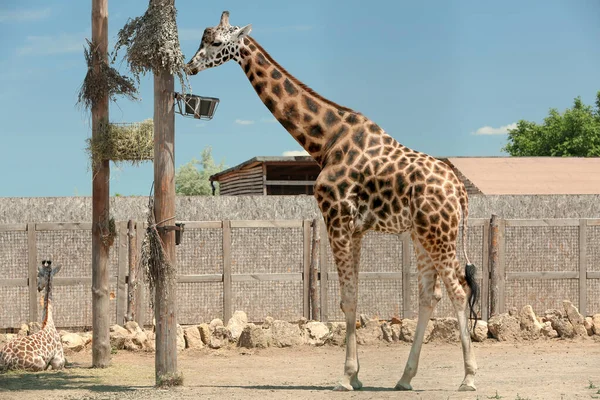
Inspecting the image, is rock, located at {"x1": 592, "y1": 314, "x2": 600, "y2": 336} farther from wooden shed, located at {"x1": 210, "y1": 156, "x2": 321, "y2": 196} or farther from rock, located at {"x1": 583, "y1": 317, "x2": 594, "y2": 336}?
wooden shed, located at {"x1": 210, "y1": 156, "x2": 321, "y2": 196}

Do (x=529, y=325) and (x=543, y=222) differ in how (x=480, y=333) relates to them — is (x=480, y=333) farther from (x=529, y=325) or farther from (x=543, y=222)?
(x=543, y=222)

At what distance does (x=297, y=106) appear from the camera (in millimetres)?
9289

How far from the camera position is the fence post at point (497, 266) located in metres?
14.4

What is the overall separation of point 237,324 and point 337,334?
1508 mm

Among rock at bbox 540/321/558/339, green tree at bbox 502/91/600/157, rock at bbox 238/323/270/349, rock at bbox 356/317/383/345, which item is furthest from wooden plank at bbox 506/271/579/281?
green tree at bbox 502/91/600/157

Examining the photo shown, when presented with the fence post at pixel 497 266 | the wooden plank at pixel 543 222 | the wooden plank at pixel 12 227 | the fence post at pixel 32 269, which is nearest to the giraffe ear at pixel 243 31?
the fence post at pixel 32 269

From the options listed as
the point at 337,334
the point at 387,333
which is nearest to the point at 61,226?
the point at 337,334

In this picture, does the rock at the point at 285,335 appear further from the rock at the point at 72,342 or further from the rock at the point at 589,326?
the rock at the point at 589,326

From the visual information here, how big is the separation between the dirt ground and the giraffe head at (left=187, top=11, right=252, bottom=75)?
347cm

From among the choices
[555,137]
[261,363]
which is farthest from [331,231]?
[555,137]

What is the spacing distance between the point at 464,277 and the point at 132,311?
646cm

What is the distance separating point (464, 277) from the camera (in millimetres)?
8688

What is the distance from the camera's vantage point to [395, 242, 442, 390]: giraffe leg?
8.73m

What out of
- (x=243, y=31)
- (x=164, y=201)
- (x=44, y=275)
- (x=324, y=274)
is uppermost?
(x=243, y=31)
